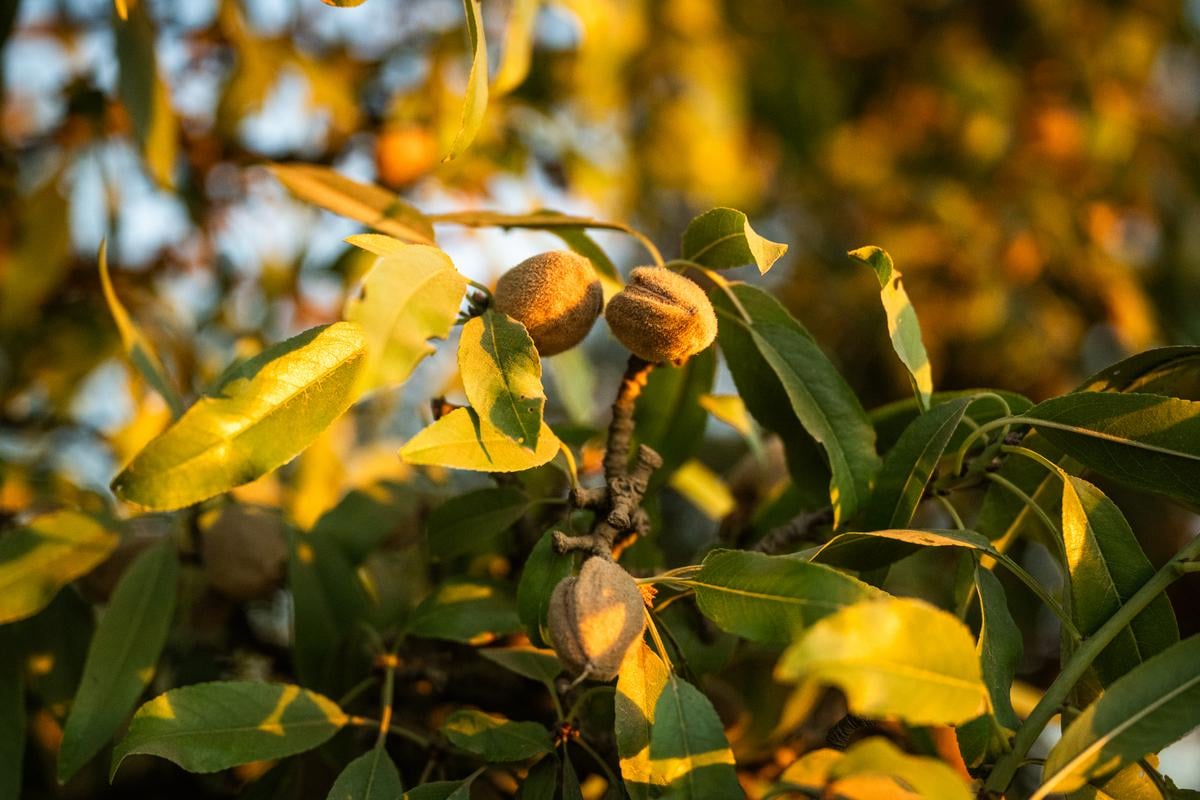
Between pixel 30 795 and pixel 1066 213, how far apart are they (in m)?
2.30

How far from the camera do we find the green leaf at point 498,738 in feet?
1.80

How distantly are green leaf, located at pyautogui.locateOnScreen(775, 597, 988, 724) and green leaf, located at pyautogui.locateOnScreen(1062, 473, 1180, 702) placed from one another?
0.42ft

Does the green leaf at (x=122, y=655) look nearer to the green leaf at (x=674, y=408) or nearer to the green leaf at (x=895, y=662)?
the green leaf at (x=674, y=408)

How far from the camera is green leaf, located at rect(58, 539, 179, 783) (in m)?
0.65

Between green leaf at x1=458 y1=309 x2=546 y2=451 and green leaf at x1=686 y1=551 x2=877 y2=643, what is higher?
green leaf at x1=458 y1=309 x2=546 y2=451

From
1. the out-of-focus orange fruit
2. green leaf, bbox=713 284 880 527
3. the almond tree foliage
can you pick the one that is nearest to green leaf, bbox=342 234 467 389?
the almond tree foliage

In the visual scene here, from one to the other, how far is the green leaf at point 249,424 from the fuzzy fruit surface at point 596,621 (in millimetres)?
149

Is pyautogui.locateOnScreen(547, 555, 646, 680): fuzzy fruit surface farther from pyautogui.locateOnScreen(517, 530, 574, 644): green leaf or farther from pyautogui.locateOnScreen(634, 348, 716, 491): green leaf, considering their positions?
pyautogui.locateOnScreen(634, 348, 716, 491): green leaf

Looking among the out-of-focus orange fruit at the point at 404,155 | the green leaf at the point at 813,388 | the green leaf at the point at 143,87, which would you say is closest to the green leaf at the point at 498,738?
the green leaf at the point at 813,388

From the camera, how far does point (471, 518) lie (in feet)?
2.20

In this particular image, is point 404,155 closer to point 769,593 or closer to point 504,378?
point 504,378

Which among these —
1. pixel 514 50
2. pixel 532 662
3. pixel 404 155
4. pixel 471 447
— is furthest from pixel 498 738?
pixel 404 155

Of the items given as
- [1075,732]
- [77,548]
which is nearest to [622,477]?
[1075,732]

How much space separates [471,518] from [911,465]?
0.29 meters
